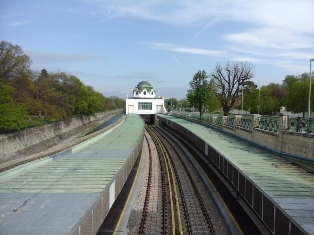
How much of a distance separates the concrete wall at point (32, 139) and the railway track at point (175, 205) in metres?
20.6

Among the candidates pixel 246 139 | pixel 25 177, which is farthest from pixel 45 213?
pixel 246 139

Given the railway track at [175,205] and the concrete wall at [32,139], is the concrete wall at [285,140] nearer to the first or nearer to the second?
the railway track at [175,205]

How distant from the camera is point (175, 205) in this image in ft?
54.8

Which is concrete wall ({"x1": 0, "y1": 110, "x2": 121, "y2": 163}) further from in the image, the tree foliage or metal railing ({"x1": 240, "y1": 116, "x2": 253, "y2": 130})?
metal railing ({"x1": 240, "y1": 116, "x2": 253, "y2": 130})

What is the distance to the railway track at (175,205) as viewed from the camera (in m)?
13.7

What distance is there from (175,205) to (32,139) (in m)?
35.3

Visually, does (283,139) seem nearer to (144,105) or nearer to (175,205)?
(175,205)

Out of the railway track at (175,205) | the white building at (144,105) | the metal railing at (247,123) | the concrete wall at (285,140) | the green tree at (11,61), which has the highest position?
the green tree at (11,61)

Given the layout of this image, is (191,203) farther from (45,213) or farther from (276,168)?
(45,213)

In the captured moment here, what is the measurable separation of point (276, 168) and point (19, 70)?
43914 millimetres

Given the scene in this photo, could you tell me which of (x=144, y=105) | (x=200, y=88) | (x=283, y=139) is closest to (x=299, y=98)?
(x=200, y=88)

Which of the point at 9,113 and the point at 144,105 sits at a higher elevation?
the point at 144,105

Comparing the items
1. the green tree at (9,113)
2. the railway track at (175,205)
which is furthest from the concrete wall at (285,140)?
the green tree at (9,113)

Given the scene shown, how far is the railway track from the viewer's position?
13672mm
